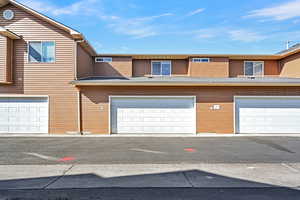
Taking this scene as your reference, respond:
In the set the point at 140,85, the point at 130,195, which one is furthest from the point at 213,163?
the point at 140,85

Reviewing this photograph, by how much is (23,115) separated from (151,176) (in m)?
10.4

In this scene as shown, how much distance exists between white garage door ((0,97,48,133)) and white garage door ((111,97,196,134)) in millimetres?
4112

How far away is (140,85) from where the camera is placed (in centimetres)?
1305

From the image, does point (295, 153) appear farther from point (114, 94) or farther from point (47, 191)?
point (114, 94)

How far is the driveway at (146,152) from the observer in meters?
7.31

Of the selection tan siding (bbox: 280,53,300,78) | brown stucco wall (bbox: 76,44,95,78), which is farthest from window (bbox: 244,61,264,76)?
brown stucco wall (bbox: 76,44,95,78)

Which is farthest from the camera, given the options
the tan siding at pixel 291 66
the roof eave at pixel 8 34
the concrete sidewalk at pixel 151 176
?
the tan siding at pixel 291 66

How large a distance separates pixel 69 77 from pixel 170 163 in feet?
29.1

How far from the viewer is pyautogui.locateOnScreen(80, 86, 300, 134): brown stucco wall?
1309 cm

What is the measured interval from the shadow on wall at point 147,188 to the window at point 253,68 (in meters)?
15.3

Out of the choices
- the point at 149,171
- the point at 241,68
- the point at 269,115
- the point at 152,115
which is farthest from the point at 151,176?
the point at 241,68

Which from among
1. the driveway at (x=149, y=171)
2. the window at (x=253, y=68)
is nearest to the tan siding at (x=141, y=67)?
the window at (x=253, y=68)

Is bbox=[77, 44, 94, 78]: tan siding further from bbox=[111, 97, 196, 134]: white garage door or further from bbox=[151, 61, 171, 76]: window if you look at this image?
bbox=[151, 61, 171, 76]: window

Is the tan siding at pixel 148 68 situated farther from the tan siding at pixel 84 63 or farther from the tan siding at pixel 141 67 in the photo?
the tan siding at pixel 84 63
